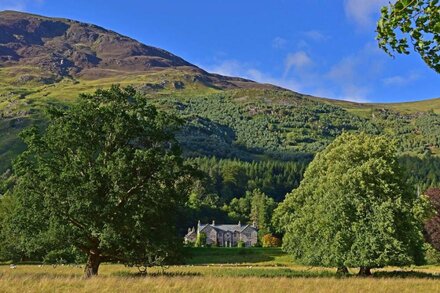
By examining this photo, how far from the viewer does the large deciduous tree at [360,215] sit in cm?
3866

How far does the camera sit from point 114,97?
34312 mm

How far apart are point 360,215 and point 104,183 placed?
67.2 ft

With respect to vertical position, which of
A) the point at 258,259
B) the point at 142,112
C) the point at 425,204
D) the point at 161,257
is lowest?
the point at 258,259

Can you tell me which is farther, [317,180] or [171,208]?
[317,180]

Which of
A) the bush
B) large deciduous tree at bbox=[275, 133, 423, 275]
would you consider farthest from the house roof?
large deciduous tree at bbox=[275, 133, 423, 275]

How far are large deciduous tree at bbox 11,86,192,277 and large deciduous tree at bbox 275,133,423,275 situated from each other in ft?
43.1

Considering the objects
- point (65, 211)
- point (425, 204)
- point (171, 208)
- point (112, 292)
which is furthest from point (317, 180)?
point (112, 292)

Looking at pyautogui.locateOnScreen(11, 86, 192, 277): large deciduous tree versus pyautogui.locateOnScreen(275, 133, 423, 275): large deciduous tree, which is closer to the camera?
pyautogui.locateOnScreen(11, 86, 192, 277): large deciduous tree

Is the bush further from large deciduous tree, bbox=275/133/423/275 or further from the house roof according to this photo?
large deciduous tree, bbox=275/133/423/275

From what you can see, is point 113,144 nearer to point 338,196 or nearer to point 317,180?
point 338,196

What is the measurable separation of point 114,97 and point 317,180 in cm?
2265

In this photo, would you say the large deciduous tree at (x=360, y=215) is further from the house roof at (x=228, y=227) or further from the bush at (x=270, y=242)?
the house roof at (x=228, y=227)

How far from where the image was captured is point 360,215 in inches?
1590

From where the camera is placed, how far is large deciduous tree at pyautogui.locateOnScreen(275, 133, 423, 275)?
A: 38.7m
